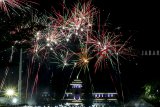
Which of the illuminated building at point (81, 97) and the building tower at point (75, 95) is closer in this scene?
the illuminated building at point (81, 97)

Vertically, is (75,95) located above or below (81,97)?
above

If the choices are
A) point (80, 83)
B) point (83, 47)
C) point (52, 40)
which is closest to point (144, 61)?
point (80, 83)

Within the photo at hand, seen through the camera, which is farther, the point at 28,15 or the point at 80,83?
the point at 80,83

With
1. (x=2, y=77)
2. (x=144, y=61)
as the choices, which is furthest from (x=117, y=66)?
(x=2, y=77)

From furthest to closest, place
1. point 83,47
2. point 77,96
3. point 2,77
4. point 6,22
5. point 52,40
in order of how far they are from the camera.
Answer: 1. point 77,96
2. point 2,77
3. point 83,47
4. point 52,40
5. point 6,22

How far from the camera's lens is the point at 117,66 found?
45500mm

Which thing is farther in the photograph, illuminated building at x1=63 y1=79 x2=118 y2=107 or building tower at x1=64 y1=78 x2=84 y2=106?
building tower at x1=64 y1=78 x2=84 y2=106

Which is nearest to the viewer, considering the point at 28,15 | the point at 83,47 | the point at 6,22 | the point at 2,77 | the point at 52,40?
the point at 6,22

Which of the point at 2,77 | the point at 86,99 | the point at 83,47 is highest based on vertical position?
the point at 83,47

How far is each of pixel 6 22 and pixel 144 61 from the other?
30.6 m

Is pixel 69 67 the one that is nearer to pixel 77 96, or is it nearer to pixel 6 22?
pixel 77 96

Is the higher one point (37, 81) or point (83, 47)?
point (83, 47)

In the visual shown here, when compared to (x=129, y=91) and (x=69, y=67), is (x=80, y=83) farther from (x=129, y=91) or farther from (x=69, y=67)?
(x=129, y=91)

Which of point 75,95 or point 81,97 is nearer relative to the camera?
point 81,97
